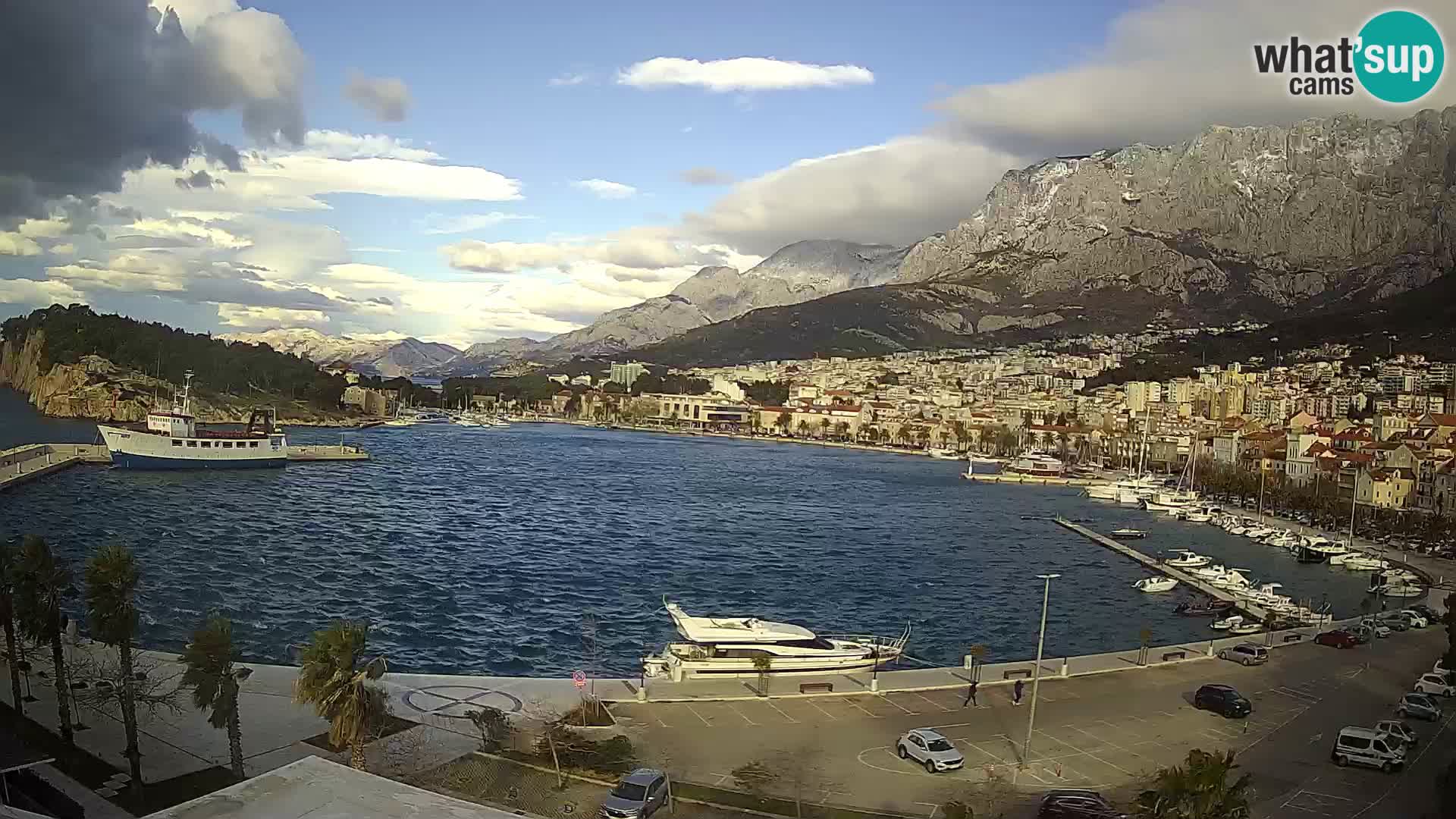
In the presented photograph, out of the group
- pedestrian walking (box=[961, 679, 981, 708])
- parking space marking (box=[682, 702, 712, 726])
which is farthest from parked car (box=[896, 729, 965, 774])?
parking space marking (box=[682, 702, 712, 726])

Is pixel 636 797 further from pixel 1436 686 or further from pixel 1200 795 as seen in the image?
pixel 1436 686

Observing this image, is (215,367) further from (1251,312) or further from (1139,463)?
(1251,312)

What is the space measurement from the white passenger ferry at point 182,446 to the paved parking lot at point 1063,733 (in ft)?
104

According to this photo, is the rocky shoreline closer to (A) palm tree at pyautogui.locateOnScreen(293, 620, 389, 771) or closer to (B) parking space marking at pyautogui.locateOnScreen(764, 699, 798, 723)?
(A) palm tree at pyautogui.locateOnScreen(293, 620, 389, 771)

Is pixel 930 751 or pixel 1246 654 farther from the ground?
pixel 930 751

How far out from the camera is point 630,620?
634 inches

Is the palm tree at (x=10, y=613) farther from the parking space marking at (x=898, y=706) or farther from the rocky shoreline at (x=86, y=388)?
the rocky shoreline at (x=86, y=388)

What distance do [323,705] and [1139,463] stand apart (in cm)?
4270

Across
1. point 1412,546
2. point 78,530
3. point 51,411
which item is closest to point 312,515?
point 78,530

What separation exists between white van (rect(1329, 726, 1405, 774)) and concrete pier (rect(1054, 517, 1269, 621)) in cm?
874

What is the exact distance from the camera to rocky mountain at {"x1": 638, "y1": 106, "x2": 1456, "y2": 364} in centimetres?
3591

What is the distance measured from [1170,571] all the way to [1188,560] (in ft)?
2.91

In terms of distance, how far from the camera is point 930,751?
831 centimetres

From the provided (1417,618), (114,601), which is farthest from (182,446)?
(1417,618)
